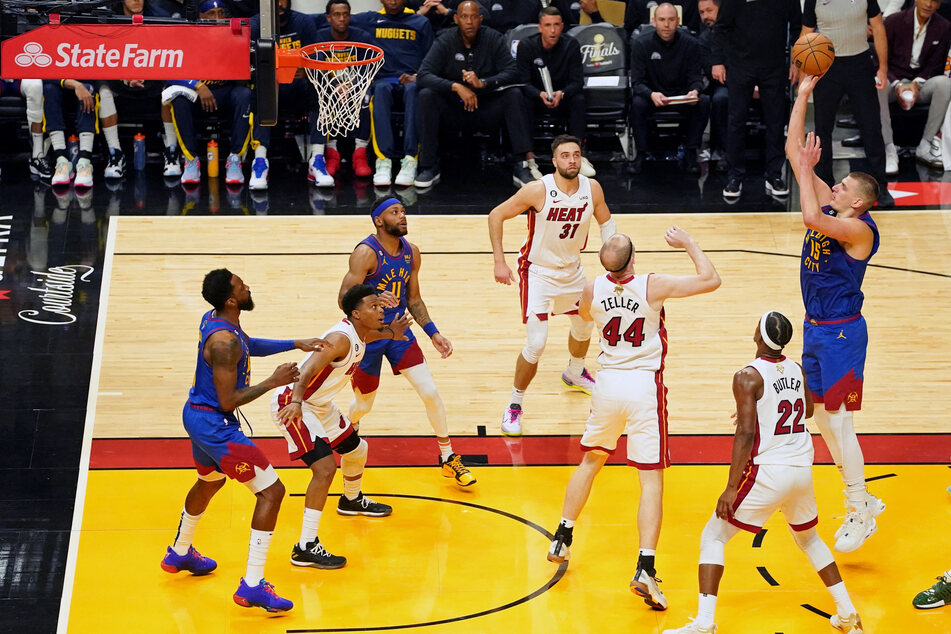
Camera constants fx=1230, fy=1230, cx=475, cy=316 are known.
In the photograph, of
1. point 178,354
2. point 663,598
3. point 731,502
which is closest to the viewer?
point 731,502

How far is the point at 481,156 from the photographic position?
47.1 feet

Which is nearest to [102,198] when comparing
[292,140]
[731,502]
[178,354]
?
[292,140]

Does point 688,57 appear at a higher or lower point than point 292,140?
higher

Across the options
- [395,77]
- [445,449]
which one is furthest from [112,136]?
[445,449]

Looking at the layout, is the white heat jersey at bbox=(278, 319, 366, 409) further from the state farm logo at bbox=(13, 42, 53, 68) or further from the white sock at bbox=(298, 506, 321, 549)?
the state farm logo at bbox=(13, 42, 53, 68)

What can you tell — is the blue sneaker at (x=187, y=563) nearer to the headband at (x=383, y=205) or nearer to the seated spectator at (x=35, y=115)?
the headband at (x=383, y=205)

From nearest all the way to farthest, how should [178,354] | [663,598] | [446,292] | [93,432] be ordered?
[663,598] < [93,432] < [178,354] < [446,292]

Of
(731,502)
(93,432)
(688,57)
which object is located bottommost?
(93,432)

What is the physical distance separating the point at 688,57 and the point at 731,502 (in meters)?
8.65

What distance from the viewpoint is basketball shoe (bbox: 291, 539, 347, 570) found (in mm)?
6785

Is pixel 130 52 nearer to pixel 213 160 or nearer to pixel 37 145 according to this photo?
pixel 213 160

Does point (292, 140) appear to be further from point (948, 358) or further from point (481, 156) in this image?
point (948, 358)

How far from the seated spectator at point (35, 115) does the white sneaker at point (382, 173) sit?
11.5 ft

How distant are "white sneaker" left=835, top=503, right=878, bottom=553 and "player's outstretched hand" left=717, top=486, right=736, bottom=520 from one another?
1.25 metres
